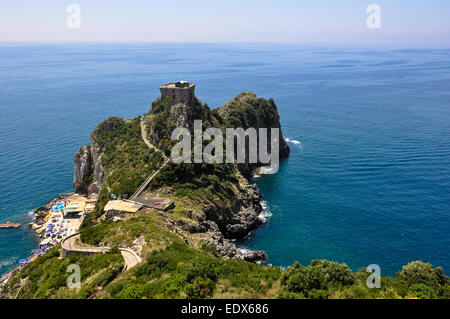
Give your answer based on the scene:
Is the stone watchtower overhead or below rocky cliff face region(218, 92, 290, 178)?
overhead

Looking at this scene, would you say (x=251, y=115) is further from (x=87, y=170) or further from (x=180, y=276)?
(x=180, y=276)

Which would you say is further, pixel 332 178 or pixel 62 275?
pixel 332 178

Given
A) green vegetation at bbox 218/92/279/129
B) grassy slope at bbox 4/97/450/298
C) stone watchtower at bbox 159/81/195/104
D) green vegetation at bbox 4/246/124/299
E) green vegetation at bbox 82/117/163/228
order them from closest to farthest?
grassy slope at bbox 4/97/450/298 < green vegetation at bbox 4/246/124/299 < green vegetation at bbox 82/117/163/228 < stone watchtower at bbox 159/81/195/104 < green vegetation at bbox 218/92/279/129

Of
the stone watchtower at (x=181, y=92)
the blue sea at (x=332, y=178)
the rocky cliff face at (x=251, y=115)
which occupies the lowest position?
the blue sea at (x=332, y=178)

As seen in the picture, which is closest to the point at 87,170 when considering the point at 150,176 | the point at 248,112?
the point at 150,176

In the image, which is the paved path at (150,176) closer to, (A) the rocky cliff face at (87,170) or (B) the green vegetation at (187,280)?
(A) the rocky cliff face at (87,170)

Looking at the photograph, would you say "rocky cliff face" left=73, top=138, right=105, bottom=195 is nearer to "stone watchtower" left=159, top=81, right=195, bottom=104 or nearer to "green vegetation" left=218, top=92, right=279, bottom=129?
"stone watchtower" left=159, top=81, right=195, bottom=104

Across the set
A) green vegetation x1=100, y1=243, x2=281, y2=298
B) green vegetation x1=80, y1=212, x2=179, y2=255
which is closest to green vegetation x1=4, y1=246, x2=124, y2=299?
green vegetation x1=100, y1=243, x2=281, y2=298

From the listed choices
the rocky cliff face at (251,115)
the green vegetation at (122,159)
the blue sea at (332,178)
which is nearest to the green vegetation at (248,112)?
the rocky cliff face at (251,115)
